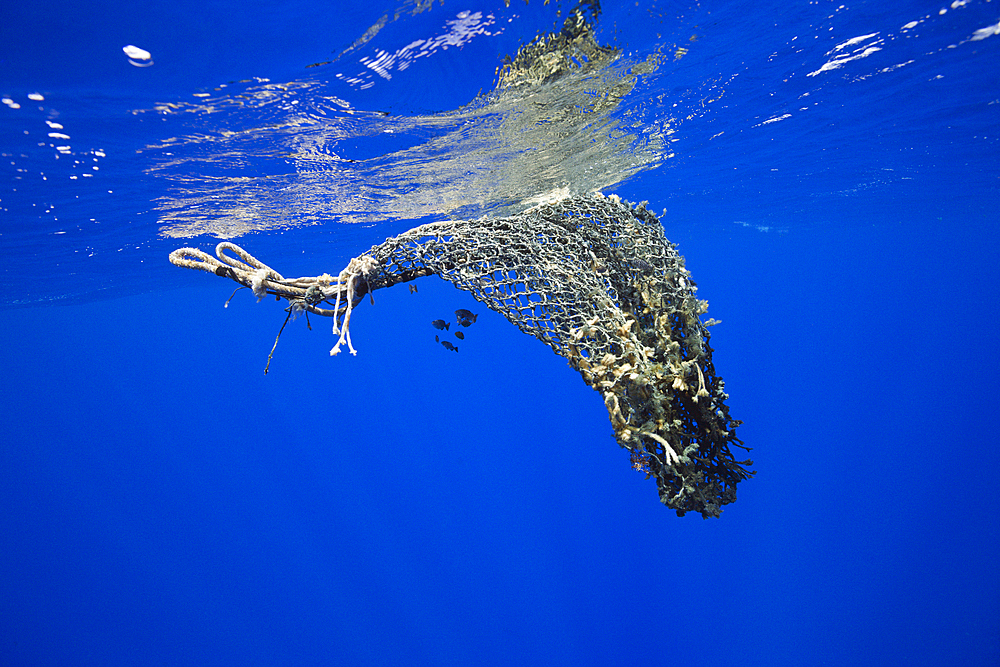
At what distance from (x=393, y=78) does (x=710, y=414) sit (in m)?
6.14

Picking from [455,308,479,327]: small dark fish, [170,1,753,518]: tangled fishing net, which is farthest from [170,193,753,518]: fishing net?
[455,308,479,327]: small dark fish

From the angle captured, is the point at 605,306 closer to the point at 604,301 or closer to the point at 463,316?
the point at 604,301

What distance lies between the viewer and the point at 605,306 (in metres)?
2.86

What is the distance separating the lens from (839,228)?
37.0 meters

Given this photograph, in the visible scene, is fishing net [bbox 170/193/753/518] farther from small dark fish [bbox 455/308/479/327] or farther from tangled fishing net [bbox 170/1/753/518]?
small dark fish [bbox 455/308/479/327]

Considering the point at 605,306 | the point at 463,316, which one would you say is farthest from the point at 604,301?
the point at 463,316

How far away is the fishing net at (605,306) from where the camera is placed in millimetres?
2697

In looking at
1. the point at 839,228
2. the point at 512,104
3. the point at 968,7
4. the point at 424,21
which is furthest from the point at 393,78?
the point at 839,228

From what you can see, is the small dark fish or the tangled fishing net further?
the small dark fish

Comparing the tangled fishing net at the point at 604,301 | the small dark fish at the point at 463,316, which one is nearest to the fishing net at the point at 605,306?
the tangled fishing net at the point at 604,301

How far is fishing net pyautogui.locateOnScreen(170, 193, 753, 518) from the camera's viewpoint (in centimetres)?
270

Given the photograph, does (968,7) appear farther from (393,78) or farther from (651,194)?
(651,194)

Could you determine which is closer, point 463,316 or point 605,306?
point 605,306

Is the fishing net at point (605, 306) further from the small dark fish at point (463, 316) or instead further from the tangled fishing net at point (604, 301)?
the small dark fish at point (463, 316)
